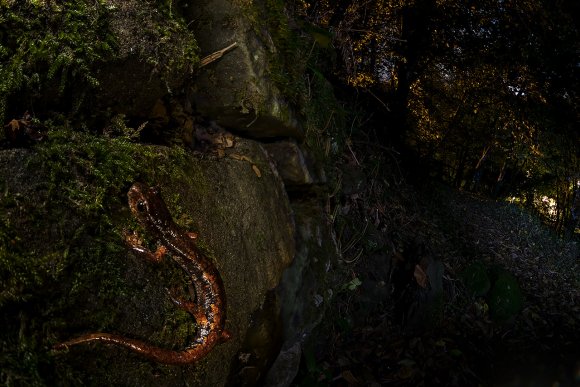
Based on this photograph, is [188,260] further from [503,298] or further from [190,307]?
[503,298]

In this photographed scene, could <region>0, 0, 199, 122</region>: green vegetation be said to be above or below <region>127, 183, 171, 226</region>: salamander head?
above

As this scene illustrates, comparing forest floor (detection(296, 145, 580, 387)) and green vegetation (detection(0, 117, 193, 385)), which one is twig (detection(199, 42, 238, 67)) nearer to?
green vegetation (detection(0, 117, 193, 385))

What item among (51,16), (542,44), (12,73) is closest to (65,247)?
(12,73)

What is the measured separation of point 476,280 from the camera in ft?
21.7

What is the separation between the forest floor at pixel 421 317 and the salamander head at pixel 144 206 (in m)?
2.39

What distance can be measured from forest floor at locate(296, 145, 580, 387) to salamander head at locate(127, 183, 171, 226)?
2.39m

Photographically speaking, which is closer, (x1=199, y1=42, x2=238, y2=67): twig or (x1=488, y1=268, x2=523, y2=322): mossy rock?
(x1=199, y1=42, x2=238, y2=67): twig

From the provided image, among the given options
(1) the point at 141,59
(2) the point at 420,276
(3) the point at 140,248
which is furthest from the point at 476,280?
(1) the point at 141,59

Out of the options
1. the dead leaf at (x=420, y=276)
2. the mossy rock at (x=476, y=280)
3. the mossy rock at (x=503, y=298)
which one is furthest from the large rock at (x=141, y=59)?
the mossy rock at (x=503, y=298)

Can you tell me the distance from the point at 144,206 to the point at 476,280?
6.43 m

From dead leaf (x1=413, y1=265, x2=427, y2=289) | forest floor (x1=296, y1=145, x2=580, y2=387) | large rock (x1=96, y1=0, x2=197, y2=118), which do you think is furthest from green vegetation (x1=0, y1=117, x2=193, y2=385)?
dead leaf (x1=413, y1=265, x2=427, y2=289)

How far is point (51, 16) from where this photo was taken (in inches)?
67.2

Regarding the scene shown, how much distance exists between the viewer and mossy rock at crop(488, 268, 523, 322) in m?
6.54

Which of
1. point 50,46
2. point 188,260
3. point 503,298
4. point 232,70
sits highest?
point 50,46
